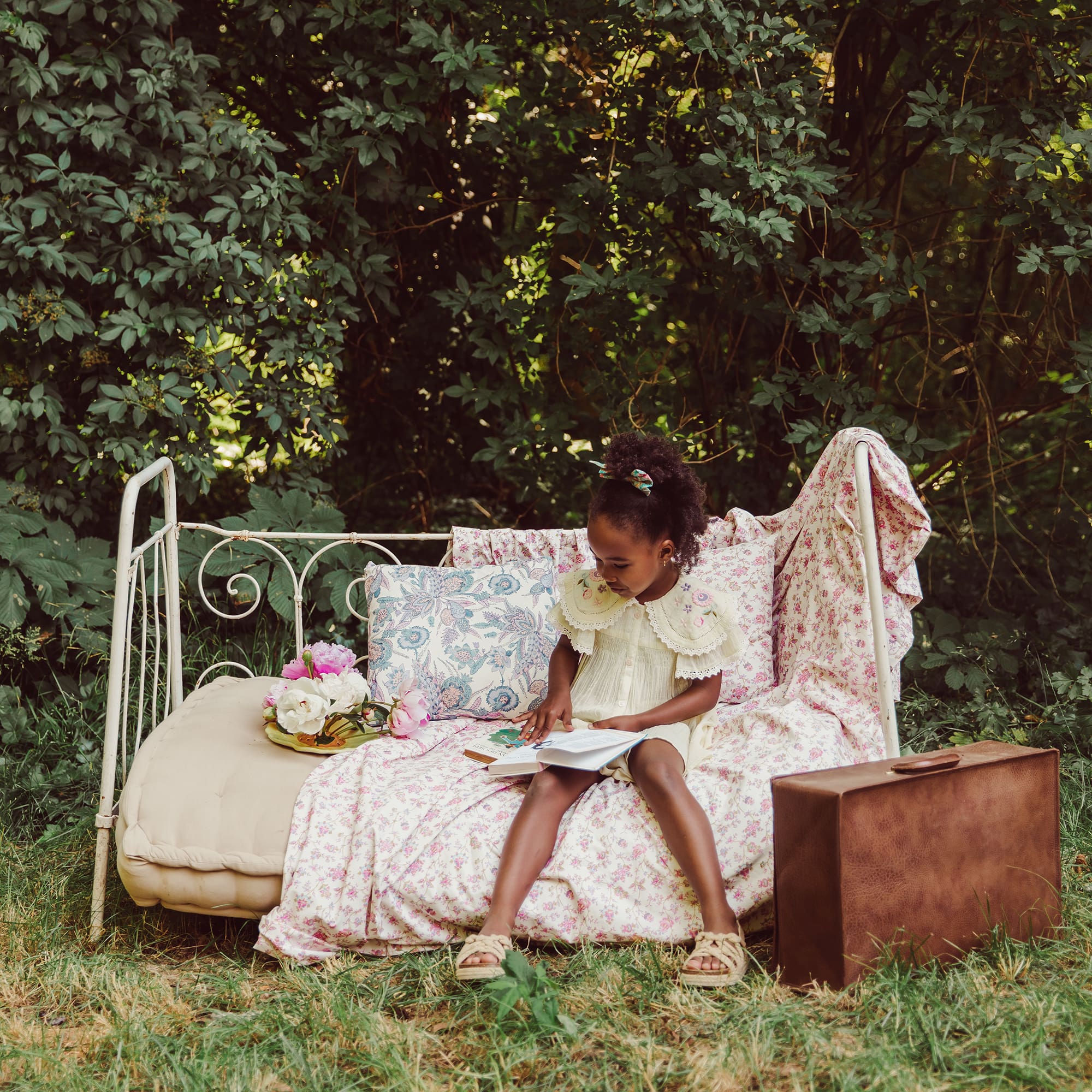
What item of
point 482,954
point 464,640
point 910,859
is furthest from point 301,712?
point 910,859

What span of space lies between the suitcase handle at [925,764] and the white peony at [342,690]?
4.16ft

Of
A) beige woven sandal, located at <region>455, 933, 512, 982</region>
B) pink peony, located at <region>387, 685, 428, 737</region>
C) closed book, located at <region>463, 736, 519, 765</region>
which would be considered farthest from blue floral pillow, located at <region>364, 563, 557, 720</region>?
beige woven sandal, located at <region>455, 933, 512, 982</region>

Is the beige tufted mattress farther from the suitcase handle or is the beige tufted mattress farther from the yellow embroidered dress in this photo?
the suitcase handle

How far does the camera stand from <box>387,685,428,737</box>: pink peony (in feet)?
8.62

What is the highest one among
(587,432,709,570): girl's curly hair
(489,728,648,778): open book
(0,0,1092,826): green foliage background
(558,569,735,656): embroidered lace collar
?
(0,0,1092,826): green foliage background

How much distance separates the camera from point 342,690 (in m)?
2.60

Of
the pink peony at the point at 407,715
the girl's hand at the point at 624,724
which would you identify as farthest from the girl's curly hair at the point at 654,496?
→ the pink peony at the point at 407,715

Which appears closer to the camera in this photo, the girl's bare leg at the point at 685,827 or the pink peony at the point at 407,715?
the girl's bare leg at the point at 685,827

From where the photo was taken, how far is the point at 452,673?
286 cm

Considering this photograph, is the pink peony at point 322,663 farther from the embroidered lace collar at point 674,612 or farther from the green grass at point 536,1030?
the green grass at point 536,1030

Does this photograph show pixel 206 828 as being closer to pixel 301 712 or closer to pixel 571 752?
pixel 301 712

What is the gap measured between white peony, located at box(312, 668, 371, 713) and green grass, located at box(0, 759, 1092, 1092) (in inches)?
23.6

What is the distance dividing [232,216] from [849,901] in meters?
2.63

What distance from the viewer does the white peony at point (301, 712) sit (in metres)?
2.51
